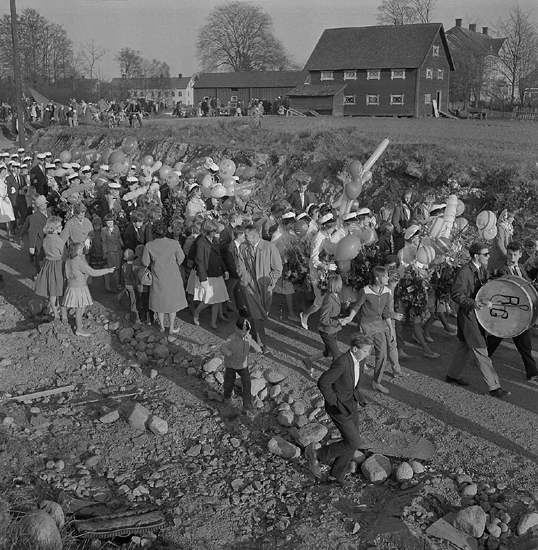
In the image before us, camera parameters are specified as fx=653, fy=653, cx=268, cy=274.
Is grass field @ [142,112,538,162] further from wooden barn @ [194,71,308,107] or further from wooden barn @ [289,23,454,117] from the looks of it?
wooden barn @ [194,71,308,107]

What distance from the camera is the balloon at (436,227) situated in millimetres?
9562

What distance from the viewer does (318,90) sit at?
4344 cm

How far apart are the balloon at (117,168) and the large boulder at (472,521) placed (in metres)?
13.1

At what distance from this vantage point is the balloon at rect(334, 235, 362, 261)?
8734 millimetres

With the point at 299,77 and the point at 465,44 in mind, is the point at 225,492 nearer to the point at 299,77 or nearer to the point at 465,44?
the point at 299,77

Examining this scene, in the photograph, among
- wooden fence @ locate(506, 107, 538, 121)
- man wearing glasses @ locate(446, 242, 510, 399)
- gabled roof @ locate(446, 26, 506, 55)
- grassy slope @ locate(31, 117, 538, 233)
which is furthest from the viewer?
gabled roof @ locate(446, 26, 506, 55)

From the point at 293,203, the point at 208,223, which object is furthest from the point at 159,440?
the point at 293,203

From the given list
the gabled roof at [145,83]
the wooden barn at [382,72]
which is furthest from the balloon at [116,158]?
the gabled roof at [145,83]

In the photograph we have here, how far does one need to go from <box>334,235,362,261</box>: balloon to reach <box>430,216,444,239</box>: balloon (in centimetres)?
134

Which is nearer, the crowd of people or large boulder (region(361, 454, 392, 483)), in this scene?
large boulder (region(361, 454, 392, 483))

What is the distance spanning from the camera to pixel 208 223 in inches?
367

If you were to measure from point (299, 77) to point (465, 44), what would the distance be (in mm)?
15484

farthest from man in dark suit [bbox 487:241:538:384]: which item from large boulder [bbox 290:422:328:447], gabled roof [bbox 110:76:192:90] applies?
gabled roof [bbox 110:76:192:90]

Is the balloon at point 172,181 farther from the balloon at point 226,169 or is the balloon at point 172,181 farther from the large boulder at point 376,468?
the large boulder at point 376,468
